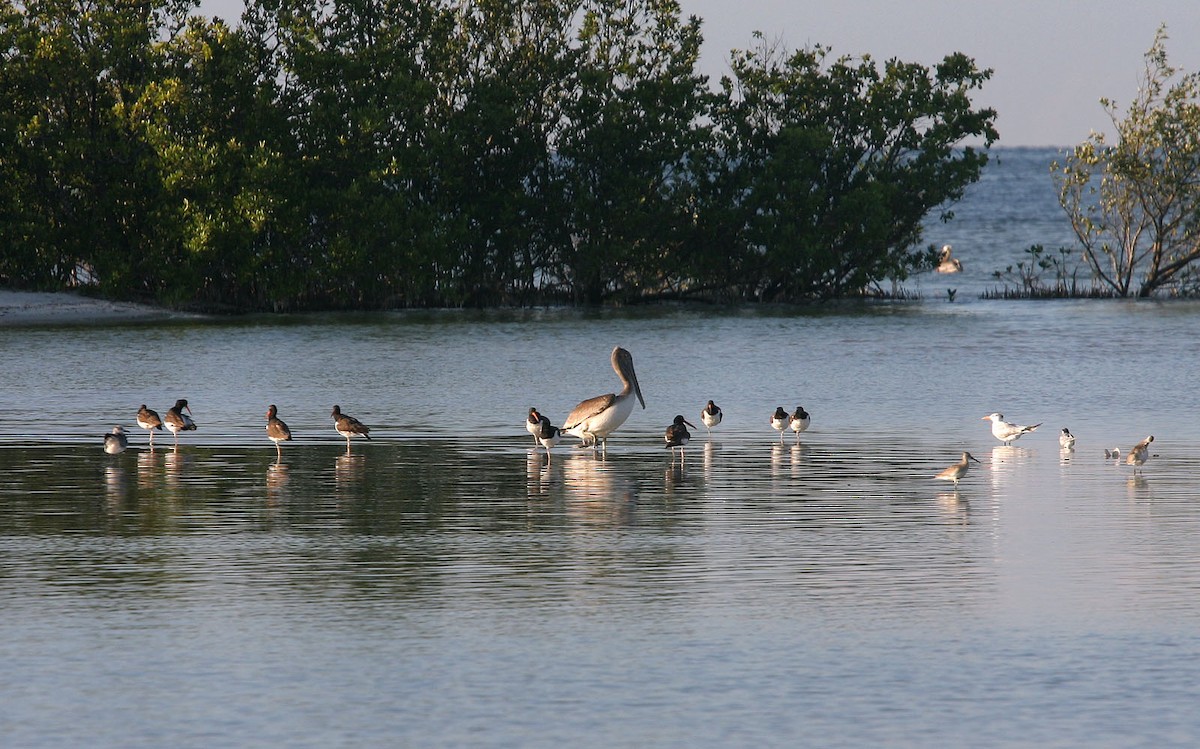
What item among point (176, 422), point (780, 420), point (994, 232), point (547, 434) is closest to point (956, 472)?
point (780, 420)

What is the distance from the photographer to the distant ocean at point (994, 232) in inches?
3029

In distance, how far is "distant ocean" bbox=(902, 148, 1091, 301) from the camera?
7694 cm

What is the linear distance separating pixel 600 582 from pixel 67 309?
40.6 metres

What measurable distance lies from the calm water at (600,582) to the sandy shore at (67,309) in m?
24.1

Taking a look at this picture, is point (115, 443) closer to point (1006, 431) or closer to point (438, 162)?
point (1006, 431)

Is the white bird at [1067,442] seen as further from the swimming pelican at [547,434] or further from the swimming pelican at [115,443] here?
the swimming pelican at [115,443]

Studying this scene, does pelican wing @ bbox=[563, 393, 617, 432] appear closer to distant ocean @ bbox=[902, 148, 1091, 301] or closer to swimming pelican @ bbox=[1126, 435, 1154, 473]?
swimming pelican @ bbox=[1126, 435, 1154, 473]

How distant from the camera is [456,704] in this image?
8312mm

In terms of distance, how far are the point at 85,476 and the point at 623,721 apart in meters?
9.82

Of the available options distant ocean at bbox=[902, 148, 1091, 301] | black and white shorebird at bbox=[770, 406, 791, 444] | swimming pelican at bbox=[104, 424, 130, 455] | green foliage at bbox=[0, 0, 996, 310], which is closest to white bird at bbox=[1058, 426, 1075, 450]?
black and white shorebird at bbox=[770, 406, 791, 444]

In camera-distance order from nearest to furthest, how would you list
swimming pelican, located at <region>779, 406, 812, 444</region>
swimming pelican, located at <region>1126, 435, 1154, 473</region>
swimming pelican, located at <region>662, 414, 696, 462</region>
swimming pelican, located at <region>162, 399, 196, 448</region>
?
swimming pelican, located at <region>1126, 435, 1154, 473</region> < swimming pelican, located at <region>662, 414, 696, 462</region> < swimming pelican, located at <region>162, 399, 196, 448</region> < swimming pelican, located at <region>779, 406, 812, 444</region>

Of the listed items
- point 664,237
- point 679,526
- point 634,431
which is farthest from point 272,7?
point 679,526

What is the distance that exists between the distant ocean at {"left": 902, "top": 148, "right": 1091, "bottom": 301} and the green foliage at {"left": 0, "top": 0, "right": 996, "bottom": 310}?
7.96 m

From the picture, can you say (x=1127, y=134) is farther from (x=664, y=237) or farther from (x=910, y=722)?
(x=910, y=722)
